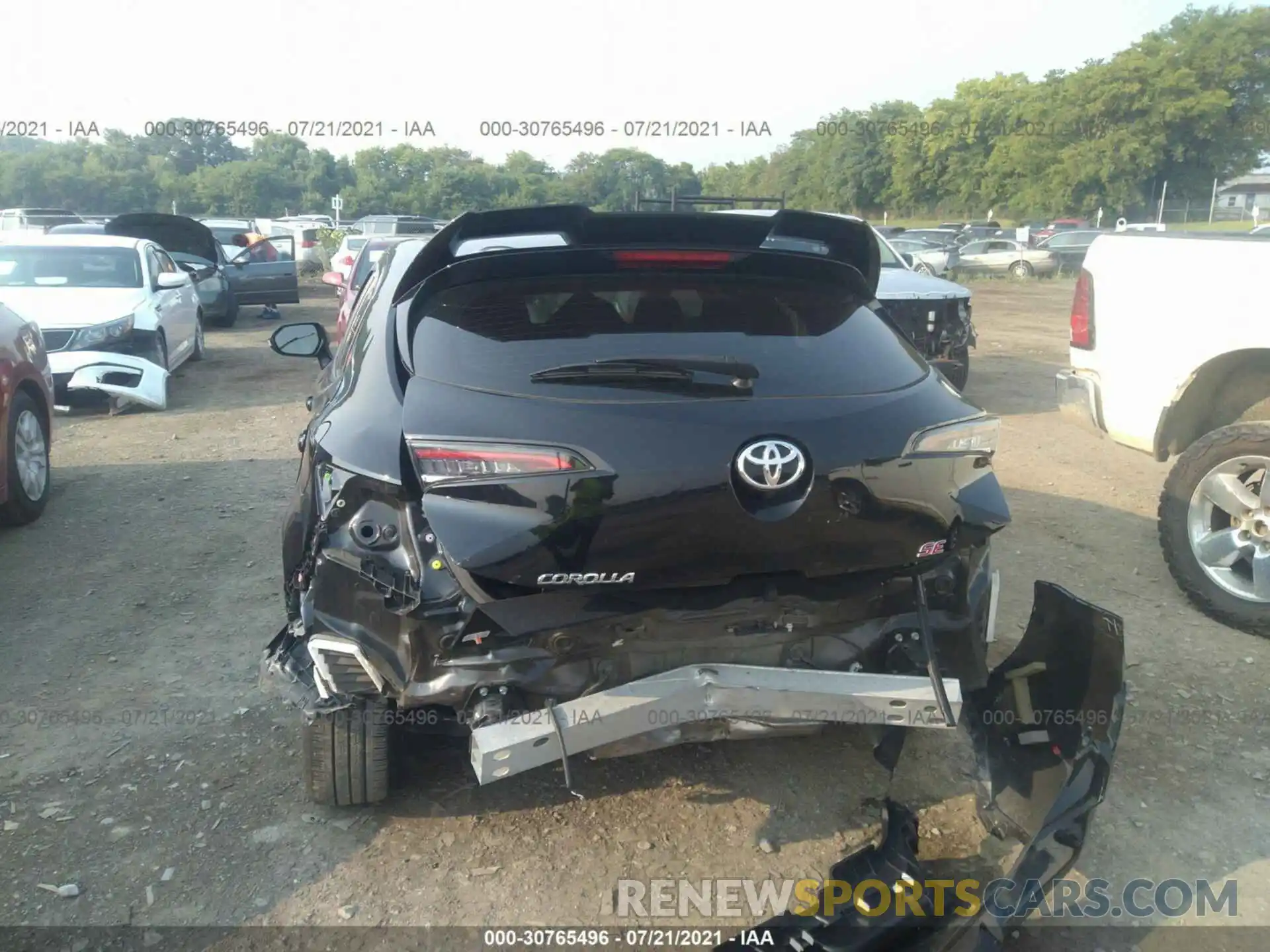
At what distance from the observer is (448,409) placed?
100 inches

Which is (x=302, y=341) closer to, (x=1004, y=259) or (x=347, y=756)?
(x=347, y=756)

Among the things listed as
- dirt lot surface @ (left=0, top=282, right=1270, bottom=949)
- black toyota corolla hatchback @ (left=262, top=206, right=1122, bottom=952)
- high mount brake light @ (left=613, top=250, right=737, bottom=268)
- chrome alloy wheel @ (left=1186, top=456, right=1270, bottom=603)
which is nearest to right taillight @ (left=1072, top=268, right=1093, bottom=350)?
chrome alloy wheel @ (left=1186, top=456, right=1270, bottom=603)

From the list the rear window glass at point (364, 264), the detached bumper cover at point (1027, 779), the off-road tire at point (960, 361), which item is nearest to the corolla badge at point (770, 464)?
the detached bumper cover at point (1027, 779)

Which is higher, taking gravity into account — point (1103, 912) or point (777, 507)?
point (777, 507)

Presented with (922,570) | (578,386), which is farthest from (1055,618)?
(578,386)

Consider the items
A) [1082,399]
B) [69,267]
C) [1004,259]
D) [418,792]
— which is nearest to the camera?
[418,792]

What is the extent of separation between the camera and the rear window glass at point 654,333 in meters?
2.68

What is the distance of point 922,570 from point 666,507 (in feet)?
2.61

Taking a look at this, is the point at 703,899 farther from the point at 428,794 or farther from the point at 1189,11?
the point at 1189,11

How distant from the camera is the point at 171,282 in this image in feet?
34.8

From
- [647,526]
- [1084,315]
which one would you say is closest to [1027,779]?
[647,526]

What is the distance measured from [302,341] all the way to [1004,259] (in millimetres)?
28943

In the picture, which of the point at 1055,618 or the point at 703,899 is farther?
the point at 1055,618

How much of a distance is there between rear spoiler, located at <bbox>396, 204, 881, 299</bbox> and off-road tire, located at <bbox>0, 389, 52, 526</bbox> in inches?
157
